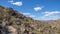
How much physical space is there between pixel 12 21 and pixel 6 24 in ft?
12.4

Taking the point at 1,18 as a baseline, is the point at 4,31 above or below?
below

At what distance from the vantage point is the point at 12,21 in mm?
43156

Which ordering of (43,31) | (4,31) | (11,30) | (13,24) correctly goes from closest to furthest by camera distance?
(4,31)
(11,30)
(13,24)
(43,31)

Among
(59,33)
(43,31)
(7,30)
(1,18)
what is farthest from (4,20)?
(59,33)

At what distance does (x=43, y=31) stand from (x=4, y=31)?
54.4ft

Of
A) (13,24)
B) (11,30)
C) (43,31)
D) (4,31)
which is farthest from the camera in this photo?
(43,31)

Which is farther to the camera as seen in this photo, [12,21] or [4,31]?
[12,21]

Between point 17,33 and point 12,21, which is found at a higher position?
point 12,21

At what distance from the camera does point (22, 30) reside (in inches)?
1553

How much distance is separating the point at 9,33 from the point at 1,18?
611 cm

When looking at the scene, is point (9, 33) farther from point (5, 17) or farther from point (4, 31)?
point (5, 17)

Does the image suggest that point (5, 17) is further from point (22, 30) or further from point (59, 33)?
point (59, 33)

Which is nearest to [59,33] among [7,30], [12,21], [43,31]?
[43,31]

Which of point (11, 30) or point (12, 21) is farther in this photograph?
point (12, 21)
